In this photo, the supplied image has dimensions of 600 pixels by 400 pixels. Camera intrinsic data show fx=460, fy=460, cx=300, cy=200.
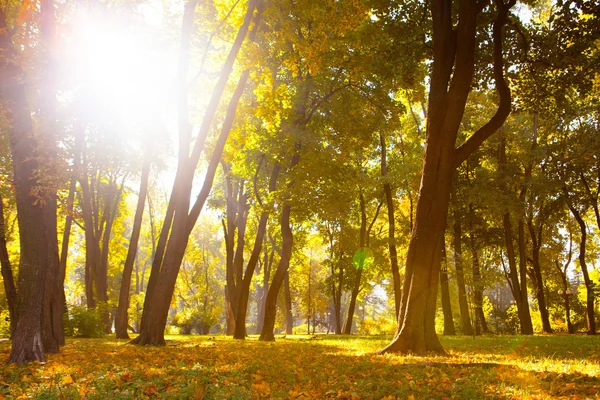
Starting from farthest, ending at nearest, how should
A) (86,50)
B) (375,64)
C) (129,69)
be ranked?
(129,69), (375,64), (86,50)

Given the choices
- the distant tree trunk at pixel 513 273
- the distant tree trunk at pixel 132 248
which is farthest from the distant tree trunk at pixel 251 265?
the distant tree trunk at pixel 513 273

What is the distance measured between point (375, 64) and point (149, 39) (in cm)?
1041

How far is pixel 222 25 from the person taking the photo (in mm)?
15898

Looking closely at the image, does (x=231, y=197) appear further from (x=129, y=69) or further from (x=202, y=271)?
(x=202, y=271)

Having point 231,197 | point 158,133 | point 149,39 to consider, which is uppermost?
point 149,39

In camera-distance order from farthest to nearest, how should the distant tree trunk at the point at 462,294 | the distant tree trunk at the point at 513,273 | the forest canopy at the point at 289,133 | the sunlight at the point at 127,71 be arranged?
the distant tree trunk at the point at 513,273
the distant tree trunk at the point at 462,294
the sunlight at the point at 127,71
the forest canopy at the point at 289,133

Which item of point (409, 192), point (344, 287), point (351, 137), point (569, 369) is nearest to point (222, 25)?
point (351, 137)

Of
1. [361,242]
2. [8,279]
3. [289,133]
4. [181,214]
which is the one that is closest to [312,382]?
[181,214]

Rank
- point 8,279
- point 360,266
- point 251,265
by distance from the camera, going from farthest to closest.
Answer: point 360,266
point 251,265
point 8,279

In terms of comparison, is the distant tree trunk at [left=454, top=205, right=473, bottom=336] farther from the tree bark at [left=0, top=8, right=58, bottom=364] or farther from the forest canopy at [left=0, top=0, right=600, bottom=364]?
the tree bark at [left=0, top=8, right=58, bottom=364]

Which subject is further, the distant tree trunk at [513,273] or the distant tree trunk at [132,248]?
the distant tree trunk at [513,273]

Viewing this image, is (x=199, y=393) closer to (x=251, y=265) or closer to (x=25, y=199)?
(x=25, y=199)

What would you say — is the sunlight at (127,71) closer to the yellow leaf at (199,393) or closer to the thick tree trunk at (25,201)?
the thick tree trunk at (25,201)

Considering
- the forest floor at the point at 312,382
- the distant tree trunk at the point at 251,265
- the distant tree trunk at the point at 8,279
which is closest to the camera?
the forest floor at the point at 312,382
